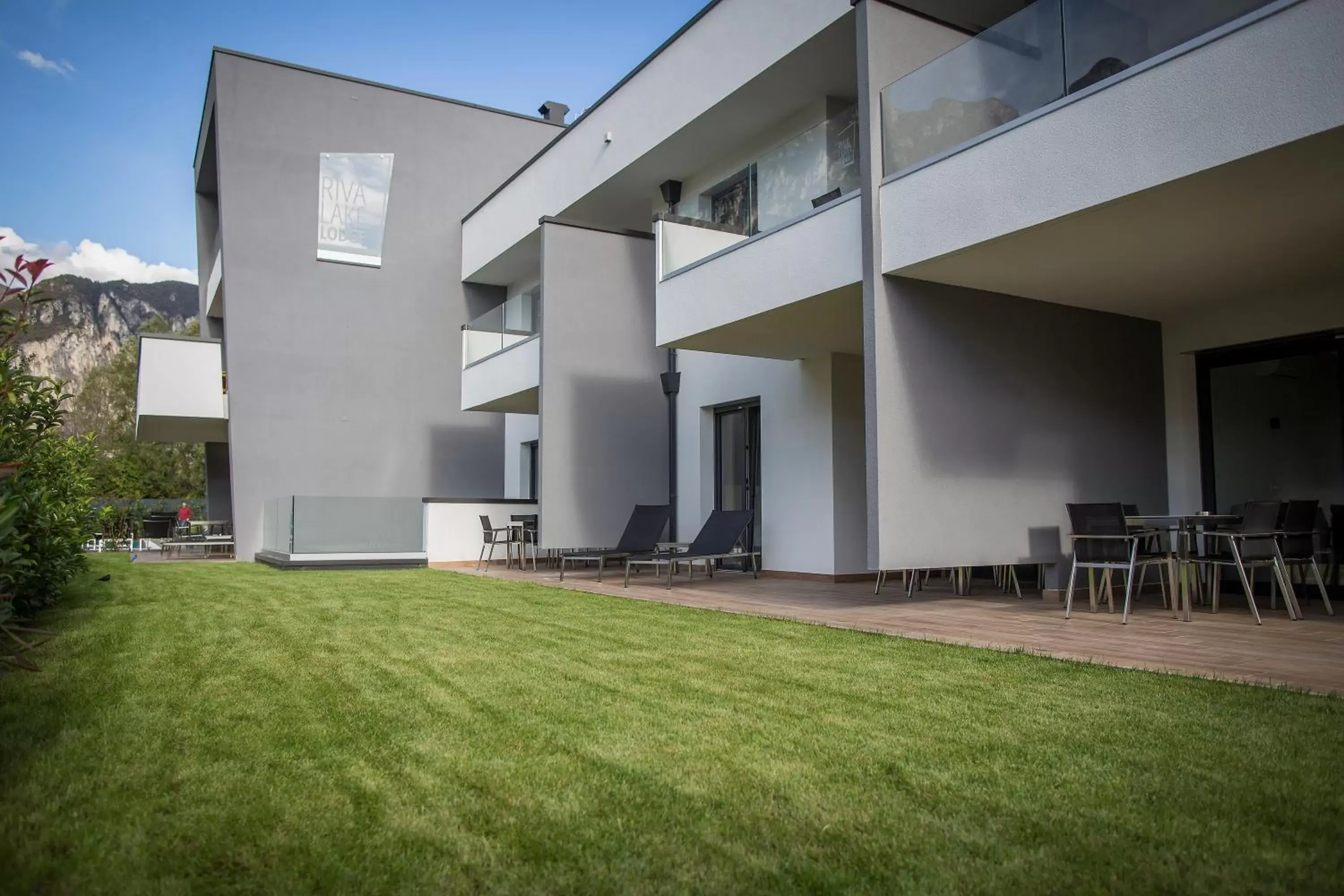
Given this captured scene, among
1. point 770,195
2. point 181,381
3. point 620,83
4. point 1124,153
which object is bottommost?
point 1124,153

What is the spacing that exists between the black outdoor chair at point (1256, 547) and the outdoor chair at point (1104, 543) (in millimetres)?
361

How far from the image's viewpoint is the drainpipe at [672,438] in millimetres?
12484

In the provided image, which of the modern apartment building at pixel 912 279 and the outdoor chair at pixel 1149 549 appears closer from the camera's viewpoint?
the modern apartment building at pixel 912 279

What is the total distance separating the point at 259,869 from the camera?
2109 mm

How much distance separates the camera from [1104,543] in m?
6.50

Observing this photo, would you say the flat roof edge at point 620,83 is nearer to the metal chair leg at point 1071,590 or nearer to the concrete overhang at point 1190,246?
the concrete overhang at point 1190,246

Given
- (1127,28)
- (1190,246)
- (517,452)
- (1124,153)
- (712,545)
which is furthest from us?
(517,452)

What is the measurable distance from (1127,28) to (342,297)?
14.8 meters

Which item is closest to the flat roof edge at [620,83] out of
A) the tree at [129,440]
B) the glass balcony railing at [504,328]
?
the glass balcony railing at [504,328]

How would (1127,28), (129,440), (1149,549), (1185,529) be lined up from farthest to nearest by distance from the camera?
(129,440) < (1149,549) < (1185,529) < (1127,28)

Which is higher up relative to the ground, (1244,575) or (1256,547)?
(1256,547)

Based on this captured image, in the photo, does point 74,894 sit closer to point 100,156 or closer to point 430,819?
point 430,819

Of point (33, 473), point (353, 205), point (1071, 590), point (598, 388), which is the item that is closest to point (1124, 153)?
point (1071, 590)

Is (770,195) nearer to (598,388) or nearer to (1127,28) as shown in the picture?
(1127,28)
